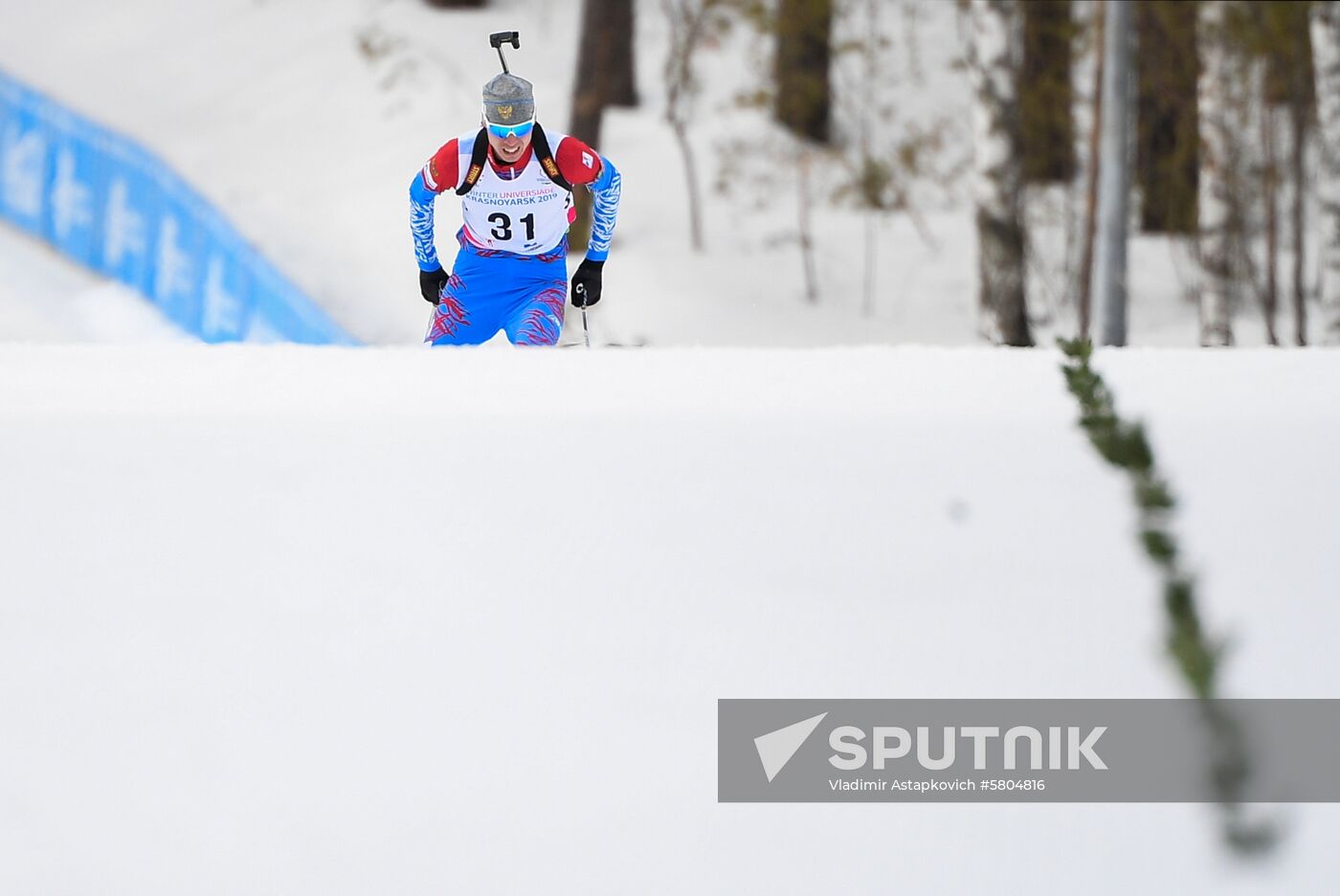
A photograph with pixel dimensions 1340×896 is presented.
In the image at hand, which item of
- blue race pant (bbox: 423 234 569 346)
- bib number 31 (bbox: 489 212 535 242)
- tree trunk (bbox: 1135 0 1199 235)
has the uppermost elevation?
tree trunk (bbox: 1135 0 1199 235)

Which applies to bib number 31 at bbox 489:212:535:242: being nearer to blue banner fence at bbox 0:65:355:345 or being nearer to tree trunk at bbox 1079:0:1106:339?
blue banner fence at bbox 0:65:355:345

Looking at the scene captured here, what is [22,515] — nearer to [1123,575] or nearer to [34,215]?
[1123,575]

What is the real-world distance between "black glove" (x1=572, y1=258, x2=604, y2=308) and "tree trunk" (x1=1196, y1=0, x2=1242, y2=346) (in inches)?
214

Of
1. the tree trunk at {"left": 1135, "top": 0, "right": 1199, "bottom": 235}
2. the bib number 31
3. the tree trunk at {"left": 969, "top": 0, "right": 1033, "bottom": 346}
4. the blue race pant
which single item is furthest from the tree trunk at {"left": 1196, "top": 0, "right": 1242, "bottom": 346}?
the bib number 31

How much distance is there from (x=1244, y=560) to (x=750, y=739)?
0.71 metres

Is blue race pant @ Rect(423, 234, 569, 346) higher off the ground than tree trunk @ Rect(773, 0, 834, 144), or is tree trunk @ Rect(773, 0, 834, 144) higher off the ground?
tree trunk @ Rect(773, 0, 834, 144)

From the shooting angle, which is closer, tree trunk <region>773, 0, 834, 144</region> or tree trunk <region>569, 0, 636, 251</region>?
tree trunk <region>569, 0, 636, 251</region>

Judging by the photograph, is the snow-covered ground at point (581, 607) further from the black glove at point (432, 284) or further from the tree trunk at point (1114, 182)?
the tree trunk at point (1114, 182)

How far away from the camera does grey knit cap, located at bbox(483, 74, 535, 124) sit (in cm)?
413

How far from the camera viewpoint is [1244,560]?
1938 mm

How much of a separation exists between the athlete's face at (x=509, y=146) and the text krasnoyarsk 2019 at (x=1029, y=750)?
2764 millimetres

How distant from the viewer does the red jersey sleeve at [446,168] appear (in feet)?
14.5

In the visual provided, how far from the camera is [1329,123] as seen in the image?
8953 millimetres

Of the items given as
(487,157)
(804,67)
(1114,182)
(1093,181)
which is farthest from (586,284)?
(804,67)
